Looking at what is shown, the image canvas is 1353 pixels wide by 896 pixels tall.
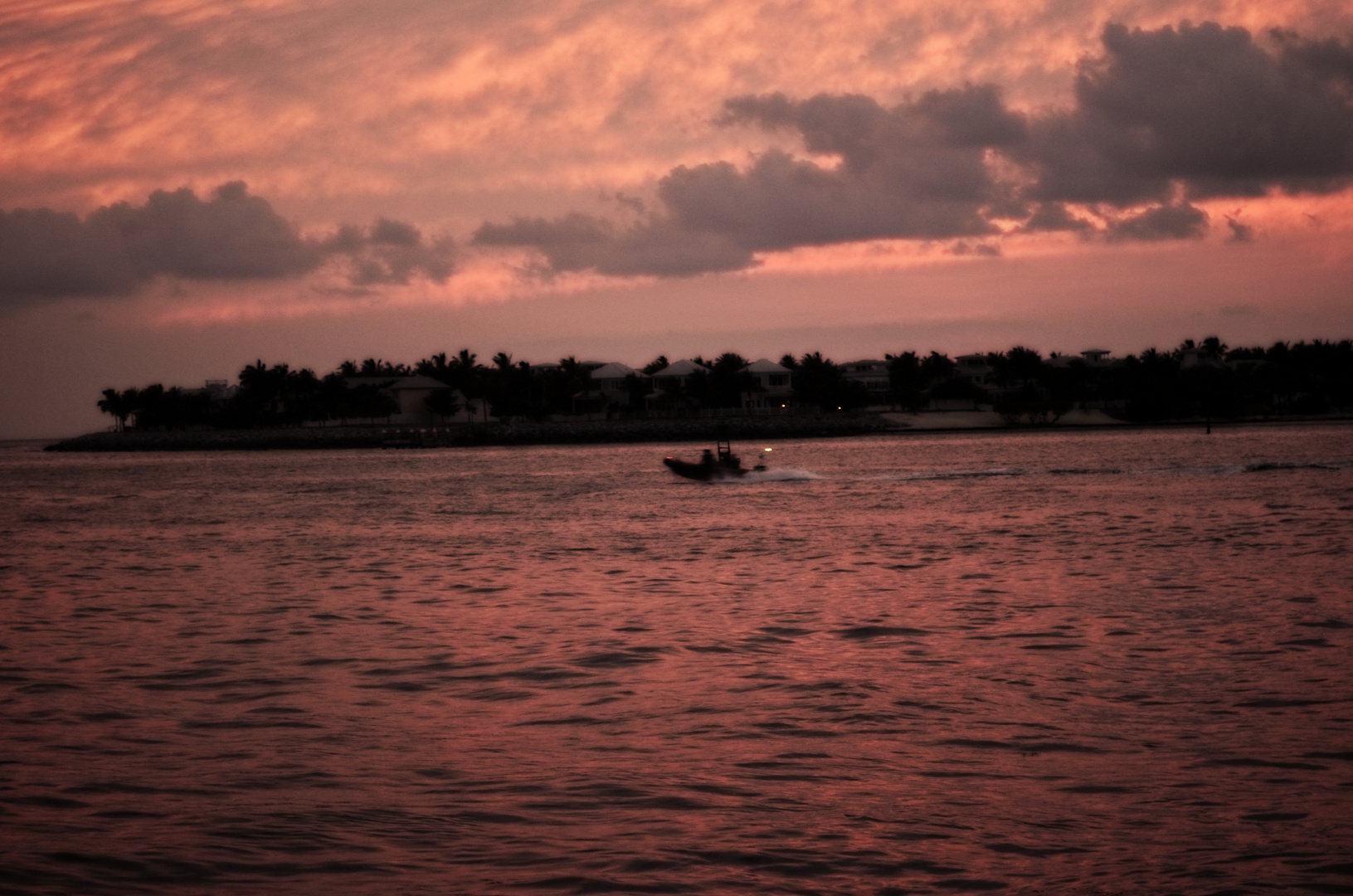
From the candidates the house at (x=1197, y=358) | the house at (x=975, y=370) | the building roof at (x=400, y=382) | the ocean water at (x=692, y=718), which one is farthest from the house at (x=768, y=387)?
the ocean water at (x=692, y=718)

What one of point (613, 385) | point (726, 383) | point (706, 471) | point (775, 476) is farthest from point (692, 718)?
point (613, 385)

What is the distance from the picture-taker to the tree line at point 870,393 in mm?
161500

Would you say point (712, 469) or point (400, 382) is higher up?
point (400, 382)

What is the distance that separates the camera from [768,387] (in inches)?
6629

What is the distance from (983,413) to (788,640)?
159 m

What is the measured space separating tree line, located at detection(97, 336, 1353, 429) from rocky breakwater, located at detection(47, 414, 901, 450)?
4845mm

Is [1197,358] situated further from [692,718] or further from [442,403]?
[692,718]

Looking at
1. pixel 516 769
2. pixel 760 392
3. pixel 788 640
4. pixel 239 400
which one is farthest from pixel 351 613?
pixel 239 400

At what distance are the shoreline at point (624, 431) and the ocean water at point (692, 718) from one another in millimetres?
112738

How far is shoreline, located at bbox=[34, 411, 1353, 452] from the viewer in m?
145

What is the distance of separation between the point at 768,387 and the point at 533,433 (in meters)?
35.9

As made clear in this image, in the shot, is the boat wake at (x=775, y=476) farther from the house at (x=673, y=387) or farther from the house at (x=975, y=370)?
the house at (x=975, y=370)

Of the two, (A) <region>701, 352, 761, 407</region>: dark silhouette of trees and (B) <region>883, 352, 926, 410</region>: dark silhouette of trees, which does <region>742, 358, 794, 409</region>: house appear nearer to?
(A) <region>701, 352, 761, 407</region>: dark silhouette of trees

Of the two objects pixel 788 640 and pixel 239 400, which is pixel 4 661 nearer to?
pixel 788 640
